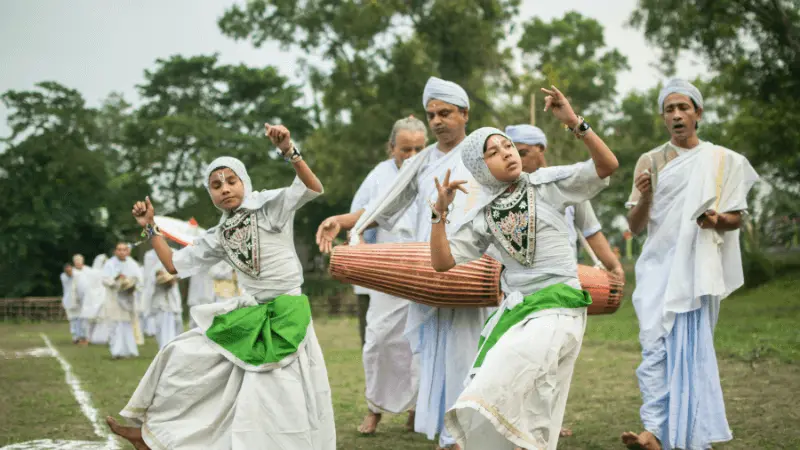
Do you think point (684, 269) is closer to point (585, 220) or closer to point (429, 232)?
point (585, 220)

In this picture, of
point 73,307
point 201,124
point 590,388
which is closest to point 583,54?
point 201,124

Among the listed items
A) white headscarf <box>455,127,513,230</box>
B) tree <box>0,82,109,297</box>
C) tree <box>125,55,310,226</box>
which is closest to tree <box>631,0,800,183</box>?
white headscarf <box>455,127,513,230</box>

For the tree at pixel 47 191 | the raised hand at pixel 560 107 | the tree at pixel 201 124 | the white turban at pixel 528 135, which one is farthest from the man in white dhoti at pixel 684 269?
the tree at pixel 47 191

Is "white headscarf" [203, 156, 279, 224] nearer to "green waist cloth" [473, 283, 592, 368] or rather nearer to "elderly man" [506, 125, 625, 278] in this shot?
"green waist cloth" [473, 283, 592, 368]

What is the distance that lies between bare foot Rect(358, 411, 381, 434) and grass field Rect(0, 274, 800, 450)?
7 centimetres

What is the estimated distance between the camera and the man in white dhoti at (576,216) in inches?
270

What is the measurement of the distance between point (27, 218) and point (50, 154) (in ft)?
11.4

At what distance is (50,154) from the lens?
141 feet

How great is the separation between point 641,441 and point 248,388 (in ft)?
7.92

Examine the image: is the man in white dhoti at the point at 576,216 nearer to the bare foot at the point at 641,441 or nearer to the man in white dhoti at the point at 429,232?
the man in white dhoti at the point at 429,232

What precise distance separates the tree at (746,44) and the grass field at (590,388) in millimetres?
3693

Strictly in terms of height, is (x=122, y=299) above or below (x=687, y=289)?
below

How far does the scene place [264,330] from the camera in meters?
5.97

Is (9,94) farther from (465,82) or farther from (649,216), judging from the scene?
(649,216)
